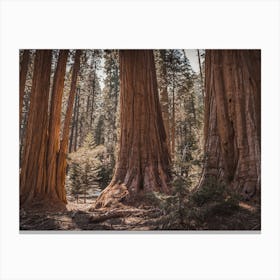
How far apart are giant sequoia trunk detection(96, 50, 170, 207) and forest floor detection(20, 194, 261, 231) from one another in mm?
171

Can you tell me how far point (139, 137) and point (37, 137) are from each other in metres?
1.22

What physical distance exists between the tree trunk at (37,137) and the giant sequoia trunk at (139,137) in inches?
29.9

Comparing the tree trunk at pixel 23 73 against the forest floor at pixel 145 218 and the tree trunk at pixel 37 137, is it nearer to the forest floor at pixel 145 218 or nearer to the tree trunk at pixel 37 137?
the tree trunk at pixel 37 137

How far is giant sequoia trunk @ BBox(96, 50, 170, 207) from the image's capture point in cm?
413

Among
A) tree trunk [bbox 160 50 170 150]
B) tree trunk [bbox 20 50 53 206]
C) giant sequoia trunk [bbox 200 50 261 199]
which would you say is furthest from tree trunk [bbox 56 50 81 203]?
giant sequoia trunk [bbox 200 50 261 199]

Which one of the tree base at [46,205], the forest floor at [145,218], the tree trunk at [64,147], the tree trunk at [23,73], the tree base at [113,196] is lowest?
the forest floor at [145,218]

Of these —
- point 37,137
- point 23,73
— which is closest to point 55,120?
point 37,137

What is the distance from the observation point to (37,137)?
416 cm

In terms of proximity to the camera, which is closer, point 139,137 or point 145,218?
point 145,218

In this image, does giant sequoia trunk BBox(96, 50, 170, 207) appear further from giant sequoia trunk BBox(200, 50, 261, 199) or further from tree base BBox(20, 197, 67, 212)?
giant sequoia trunk BBox(200, 50, 261, 199)

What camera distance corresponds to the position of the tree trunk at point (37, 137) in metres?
4.00
